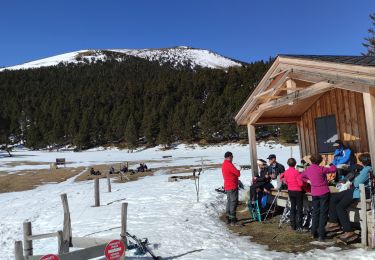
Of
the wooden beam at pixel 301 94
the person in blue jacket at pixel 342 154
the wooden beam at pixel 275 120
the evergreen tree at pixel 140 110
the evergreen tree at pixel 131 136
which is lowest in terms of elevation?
the person in blue jacket at pixel 342 154

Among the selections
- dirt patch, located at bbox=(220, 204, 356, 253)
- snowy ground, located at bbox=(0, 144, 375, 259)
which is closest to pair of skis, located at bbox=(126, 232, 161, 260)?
snowy ground, located at bbox=(0, 144, 375, 259)

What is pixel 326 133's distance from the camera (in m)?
12.5

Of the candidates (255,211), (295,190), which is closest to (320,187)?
(295,190)

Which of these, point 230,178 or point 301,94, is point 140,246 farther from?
point 301,94

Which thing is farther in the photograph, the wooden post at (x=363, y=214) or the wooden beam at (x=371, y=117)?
the wooden beam at (x=371, y=117)

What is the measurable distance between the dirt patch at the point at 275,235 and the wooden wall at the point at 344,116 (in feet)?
10.4

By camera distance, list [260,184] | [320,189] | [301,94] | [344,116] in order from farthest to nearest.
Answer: [344,116] → [260,184] → [301,94] → [320,189]

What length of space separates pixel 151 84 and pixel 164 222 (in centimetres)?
9418

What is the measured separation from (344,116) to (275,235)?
189 inches

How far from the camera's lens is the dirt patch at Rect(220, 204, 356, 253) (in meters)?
7.67

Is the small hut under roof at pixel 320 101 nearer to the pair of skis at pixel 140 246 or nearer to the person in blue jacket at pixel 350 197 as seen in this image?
the person in blue jacket at pixel 350 197

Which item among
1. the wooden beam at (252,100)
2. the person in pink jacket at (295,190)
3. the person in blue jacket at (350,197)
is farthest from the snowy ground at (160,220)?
the wooden beam at (252,100)

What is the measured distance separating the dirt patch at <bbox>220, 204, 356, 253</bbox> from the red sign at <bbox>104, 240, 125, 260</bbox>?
3.39m

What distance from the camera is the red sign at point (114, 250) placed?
18.5 ft
